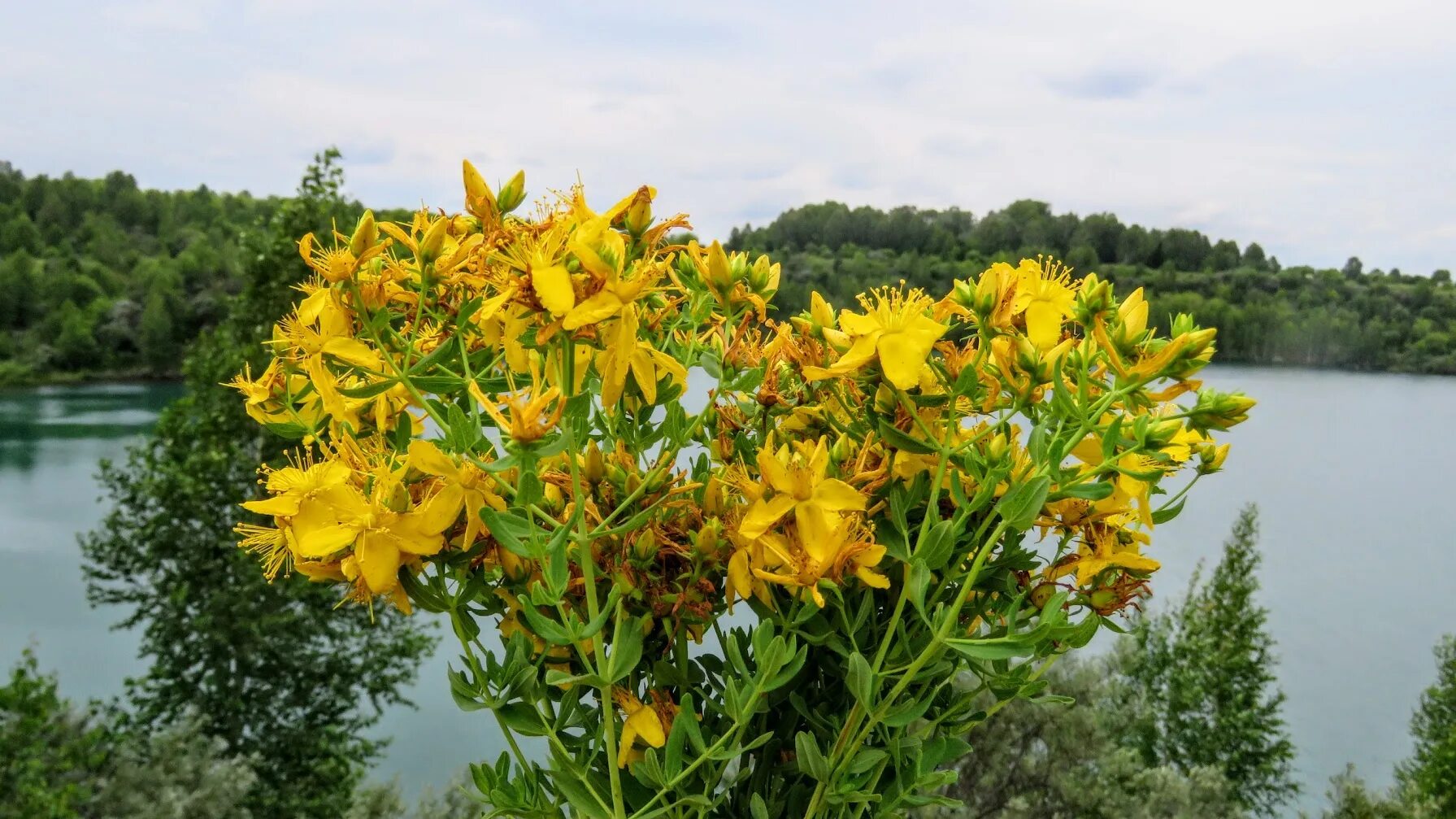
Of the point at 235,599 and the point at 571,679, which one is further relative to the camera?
the point at 235,599

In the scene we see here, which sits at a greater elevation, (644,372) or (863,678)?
(644,372)

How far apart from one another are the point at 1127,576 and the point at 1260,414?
1597 centimetres

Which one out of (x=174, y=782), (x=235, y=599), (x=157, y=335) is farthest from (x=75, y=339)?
(x=174, y=782)

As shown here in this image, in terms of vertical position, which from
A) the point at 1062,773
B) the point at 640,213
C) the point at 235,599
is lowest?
the point at 1062,773

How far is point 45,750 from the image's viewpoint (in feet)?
11.5

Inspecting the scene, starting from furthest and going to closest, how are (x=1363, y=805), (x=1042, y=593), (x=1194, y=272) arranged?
(x=1194, y=272) → (x=1363, y=805) → (x=1042, y=593)

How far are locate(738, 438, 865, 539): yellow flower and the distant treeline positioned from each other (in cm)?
66

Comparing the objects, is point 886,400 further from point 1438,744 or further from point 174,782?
point 1438,744

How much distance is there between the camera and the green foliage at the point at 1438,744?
16.3ft

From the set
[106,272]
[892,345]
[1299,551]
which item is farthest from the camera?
[106,272]

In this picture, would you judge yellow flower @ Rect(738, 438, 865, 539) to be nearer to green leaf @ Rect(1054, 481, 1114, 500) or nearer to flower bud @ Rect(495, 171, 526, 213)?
green leaf @ Rect(1054, 481, 1114, 500)

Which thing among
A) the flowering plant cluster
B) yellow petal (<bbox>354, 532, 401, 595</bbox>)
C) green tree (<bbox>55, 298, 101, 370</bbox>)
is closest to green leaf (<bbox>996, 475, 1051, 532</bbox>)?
the flowering plant cluster

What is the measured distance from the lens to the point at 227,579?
454 centimetres

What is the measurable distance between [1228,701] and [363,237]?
735 cm
